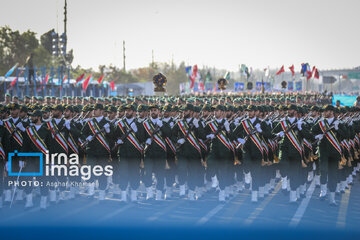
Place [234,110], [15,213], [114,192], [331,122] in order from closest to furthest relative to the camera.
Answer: [15,213], [331,122], [114,192], [234,110]

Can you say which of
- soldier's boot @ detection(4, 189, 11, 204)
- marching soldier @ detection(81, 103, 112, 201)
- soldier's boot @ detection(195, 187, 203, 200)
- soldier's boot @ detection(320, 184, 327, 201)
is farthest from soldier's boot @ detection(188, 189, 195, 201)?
soldier's boot @ detection(4, 189, 11, 204)

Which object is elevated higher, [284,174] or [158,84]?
[158,84]

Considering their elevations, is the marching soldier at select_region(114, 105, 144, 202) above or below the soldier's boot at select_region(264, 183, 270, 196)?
above

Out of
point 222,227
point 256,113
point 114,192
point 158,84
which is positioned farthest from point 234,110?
point 158,84

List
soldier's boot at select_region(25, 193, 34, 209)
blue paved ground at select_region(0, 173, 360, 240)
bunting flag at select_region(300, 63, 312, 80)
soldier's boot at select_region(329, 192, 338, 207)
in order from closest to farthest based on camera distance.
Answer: blue paved ground at select_region(0, 173, 360, 240), soldier's boot at select_region(25, 193, 34, 209), soldier's boot at select_region(329, 192, 338, 207), bunting flag at select_region(300, 63, 312, 80)

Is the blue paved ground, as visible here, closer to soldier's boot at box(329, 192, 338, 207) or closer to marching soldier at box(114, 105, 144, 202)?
soldier's boot at box(329, 192, 338, 207)

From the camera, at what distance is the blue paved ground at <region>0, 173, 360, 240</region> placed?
9930 millimetres

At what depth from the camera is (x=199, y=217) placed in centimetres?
1098

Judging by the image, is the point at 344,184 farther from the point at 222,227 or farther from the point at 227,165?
the point at 222,227

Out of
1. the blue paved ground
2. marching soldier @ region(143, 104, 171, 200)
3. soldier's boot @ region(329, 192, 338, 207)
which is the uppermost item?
marching soldier @ region(143, 104, 171, 200)

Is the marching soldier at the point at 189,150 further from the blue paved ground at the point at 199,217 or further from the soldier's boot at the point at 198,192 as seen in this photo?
the blue paved ground at the point at 199,217

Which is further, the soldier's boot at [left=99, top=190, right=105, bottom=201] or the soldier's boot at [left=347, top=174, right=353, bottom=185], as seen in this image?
the soldier's boot at [left=347, top=174, right=353, bottom=185]

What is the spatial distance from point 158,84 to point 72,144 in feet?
40.8

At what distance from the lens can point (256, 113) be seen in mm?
13359
